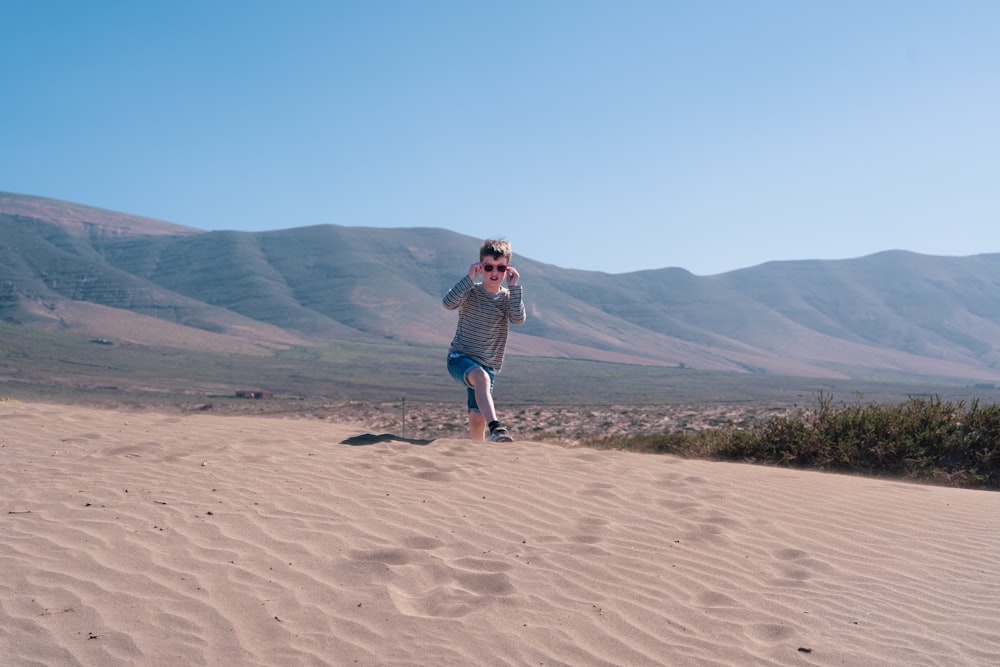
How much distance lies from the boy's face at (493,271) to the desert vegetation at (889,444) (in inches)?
131

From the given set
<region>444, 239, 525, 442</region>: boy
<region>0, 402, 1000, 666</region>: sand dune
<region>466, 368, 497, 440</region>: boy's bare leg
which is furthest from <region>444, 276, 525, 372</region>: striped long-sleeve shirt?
<region>0, 402, 1000, 666</region>: sand dune

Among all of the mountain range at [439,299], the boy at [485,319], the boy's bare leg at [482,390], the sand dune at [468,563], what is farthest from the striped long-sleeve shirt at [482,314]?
the mountain range at [439,299]

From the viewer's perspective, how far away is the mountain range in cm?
7650

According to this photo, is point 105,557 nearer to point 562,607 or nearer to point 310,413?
point 562,607

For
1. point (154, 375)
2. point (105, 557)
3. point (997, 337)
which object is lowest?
point (154, 375)

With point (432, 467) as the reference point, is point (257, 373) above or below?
below

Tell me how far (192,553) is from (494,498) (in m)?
2.09

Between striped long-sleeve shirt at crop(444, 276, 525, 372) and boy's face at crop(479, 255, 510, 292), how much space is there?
0.26 feet

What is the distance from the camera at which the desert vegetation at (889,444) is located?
316 inches

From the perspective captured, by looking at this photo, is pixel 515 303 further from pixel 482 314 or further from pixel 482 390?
pixel 482 390

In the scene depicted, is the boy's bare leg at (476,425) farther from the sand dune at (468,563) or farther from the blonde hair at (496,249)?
the blonde hair at (496,249)

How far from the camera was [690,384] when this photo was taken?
5288 cm

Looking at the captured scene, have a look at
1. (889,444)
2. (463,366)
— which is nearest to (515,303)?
(463,366)

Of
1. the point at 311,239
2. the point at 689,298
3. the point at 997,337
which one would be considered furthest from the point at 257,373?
the point at 997,337
